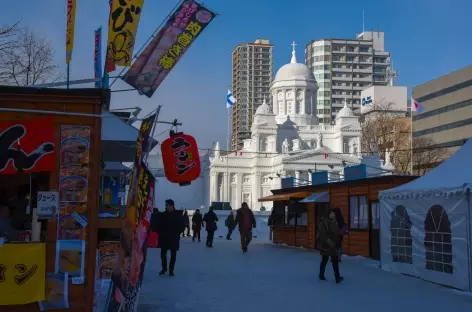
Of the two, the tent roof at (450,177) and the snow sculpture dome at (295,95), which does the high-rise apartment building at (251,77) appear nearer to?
the snow sculpture dome at (295,95)

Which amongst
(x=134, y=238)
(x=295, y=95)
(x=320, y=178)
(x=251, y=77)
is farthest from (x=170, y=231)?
(x=251, y=77)

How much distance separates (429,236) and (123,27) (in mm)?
9169

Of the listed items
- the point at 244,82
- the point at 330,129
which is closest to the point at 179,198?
the point at 330,129

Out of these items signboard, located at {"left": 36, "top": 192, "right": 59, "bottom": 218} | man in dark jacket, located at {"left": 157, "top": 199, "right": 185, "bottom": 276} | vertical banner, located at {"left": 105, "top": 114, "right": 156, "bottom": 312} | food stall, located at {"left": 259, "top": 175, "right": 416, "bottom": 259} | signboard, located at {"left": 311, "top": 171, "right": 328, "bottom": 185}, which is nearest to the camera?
vertical banner, located at {"left": 105, "top": 114, "right": 156, "bottom": 312}

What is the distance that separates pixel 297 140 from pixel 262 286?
231 feet

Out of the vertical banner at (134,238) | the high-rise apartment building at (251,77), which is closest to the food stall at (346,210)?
the vertical banner at (134,238)

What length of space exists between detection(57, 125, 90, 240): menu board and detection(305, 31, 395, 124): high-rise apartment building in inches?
5162

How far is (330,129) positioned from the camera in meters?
89.4

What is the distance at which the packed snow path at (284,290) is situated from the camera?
34.8 ft

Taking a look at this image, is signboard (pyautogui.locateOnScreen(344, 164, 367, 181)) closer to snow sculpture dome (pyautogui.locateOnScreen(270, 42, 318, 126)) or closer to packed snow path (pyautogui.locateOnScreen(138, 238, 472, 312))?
packed snow path (pyautogui.locateOnScreen(138, 238, 472, 312))

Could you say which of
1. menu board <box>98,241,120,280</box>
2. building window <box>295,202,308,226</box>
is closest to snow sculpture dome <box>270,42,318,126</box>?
building window <box>295,202,308,226</box>

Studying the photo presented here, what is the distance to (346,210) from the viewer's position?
854 inches

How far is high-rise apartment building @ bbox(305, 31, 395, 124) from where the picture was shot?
139 metres

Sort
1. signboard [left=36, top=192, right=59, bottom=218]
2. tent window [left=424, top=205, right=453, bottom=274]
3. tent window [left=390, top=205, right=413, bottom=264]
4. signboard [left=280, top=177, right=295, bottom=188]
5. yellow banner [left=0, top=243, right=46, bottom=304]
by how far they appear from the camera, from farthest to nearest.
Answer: signboard [left=280, top=177, right=295, bottom=188], tent window [left=390, top=205, right=413, bottom=264], tent window [left=424, top=205, right=453, bottom=274], signboard [left=36, top=192, right=59, bottom=218], yellow banner [left=0, top=243, right=46, bottom=304]
